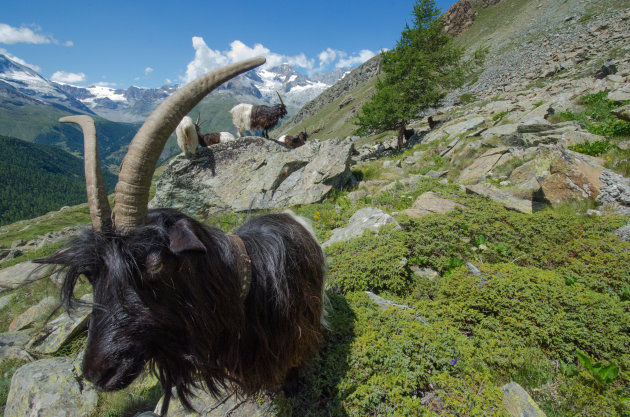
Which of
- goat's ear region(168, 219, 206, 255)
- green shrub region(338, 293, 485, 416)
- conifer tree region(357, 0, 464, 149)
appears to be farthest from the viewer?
conifer tree region(357, 0, 464, 149)

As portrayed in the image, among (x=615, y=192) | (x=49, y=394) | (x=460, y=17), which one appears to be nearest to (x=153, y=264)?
(x=49, y=394)

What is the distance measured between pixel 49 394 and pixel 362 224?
15.8ft

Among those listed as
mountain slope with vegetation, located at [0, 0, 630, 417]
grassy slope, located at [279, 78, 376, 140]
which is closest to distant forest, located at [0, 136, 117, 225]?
grassy slope, located at [279, 78, 376, 140]

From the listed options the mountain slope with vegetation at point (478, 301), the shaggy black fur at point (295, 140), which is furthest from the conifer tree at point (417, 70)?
the mountain slope with vegetation at point (478, 301)

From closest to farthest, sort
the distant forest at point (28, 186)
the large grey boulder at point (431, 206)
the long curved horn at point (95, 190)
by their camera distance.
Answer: the long curved horn at point (95, 190)
the large grey boulder at point (431, 206)
the distant forest at point (28, 186)

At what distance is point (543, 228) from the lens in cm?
450

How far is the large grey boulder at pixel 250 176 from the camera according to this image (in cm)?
884

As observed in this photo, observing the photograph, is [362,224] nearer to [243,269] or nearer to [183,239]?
[243,269]

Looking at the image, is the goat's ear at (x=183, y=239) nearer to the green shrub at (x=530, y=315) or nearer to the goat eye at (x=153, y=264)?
the goat eye at (x=153, y=264)

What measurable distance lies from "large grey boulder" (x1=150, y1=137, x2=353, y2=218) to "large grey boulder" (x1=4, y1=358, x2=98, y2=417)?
5.80 meters

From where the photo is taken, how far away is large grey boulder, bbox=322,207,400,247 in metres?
4.96

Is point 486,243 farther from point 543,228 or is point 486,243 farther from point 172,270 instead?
point 172,270

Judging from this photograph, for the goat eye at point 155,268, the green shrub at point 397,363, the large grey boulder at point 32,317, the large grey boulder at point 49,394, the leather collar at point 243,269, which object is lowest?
the green shrub at point 397,363

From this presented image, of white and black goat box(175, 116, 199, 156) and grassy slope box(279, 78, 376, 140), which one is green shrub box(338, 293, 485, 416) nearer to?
white and black goat box(175, 116, 199, 156)
